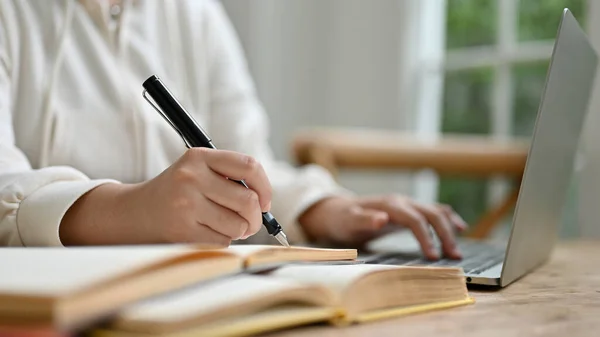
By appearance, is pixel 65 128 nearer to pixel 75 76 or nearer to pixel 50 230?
pixel 75 76

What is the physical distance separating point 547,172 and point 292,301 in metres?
0.40

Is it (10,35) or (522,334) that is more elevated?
(10,35)

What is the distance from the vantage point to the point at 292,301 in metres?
0.42

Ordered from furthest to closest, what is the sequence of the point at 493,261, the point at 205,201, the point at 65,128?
the point at 65,128 < the point at 493,261 < the point at 205,201

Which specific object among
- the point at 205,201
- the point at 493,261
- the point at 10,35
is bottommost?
the point at 493,261

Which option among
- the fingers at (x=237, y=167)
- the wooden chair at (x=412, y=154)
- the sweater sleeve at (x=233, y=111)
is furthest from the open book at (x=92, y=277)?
the wooden chair at (x=412, y=154)

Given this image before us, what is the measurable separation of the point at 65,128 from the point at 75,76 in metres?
0.07

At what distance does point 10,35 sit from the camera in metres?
0.87

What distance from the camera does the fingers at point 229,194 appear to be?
56cm

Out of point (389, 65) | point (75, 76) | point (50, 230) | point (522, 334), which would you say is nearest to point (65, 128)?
point (75, 76)

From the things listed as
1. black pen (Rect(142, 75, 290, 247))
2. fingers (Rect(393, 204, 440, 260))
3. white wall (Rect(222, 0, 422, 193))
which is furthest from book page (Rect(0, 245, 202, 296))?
white wall (Rect(222, 0, 422, 193))

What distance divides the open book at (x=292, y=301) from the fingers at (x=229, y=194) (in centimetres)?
10

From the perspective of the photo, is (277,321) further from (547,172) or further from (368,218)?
(368,218)

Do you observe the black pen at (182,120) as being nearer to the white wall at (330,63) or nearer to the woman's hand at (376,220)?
the woman's hand at (376,220)
